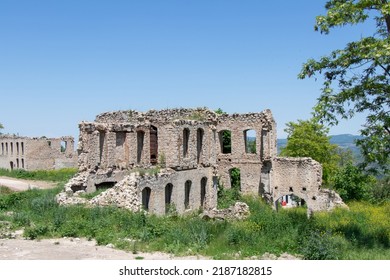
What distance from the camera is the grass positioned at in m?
13.4

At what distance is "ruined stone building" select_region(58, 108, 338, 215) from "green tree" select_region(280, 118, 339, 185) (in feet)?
37.3

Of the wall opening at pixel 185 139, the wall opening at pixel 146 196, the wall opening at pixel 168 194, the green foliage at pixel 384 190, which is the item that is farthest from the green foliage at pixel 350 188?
the wall opening at pixel 146 196

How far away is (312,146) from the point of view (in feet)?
144

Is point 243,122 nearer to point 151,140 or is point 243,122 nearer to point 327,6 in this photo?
point 151,140

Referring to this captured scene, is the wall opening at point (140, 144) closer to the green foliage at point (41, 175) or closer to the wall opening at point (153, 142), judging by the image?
the wall opening at point (153, 142)

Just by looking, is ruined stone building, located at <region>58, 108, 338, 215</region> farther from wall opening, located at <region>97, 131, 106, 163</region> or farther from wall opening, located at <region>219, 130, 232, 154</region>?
wall opening, located at <region>219, 130, 232, 154</region>

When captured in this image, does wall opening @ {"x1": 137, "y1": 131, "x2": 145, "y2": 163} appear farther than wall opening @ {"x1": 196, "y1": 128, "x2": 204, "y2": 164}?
No

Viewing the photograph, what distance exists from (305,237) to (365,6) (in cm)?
761

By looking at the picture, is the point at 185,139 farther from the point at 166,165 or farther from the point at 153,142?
the point at 153,142

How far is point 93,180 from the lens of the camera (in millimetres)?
24875

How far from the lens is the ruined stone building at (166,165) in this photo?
23266mm

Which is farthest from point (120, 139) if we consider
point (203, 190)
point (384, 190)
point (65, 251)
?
point (384, 190)

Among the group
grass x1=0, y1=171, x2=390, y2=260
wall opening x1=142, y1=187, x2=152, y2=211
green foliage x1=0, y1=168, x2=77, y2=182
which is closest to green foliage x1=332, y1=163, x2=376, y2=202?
grass x1=0, y1=171, x2=390, y2=260

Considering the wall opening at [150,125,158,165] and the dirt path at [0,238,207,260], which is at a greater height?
the wall opening at [150,125,158,165]
